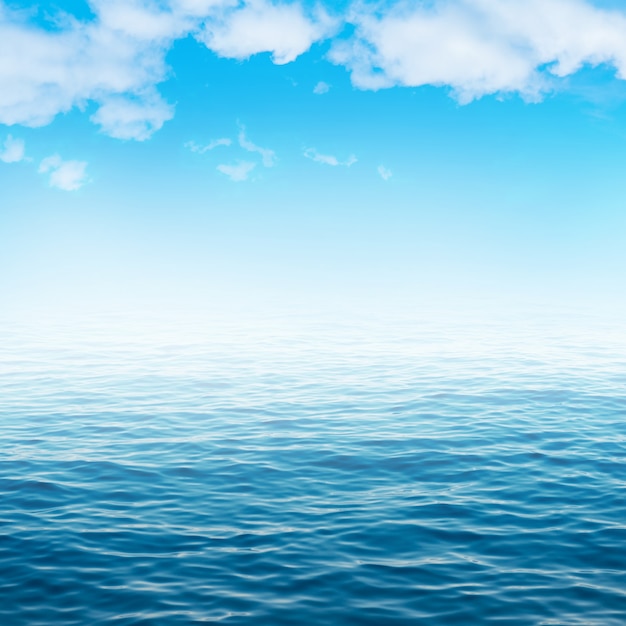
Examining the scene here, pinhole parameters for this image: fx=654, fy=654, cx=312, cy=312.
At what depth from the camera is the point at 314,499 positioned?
1500 centimetres

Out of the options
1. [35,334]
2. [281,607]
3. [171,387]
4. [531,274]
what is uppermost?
[531,274]

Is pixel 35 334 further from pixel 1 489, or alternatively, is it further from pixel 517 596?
pixel 517 596

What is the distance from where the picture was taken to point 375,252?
16312 centimetres

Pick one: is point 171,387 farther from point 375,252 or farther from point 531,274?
point 531,274

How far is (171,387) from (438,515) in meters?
17.9

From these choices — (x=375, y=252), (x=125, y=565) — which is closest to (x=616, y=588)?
(x=125, y=565)

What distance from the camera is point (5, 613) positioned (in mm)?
10125

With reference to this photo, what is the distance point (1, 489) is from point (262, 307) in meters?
72.3

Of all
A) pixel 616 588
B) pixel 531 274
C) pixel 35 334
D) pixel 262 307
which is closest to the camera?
pixel 616 588

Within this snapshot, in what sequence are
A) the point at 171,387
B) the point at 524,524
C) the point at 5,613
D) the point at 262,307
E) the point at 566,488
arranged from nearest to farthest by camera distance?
the point at 5,613 → the point at 524,524 → the point at 566,488 → the point at 171,387 → the point at 262,307

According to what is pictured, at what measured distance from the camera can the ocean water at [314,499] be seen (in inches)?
418

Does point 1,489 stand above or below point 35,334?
below

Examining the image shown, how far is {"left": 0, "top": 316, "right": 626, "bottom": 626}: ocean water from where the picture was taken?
10609mm

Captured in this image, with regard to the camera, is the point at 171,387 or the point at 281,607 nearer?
the point at 281,607
